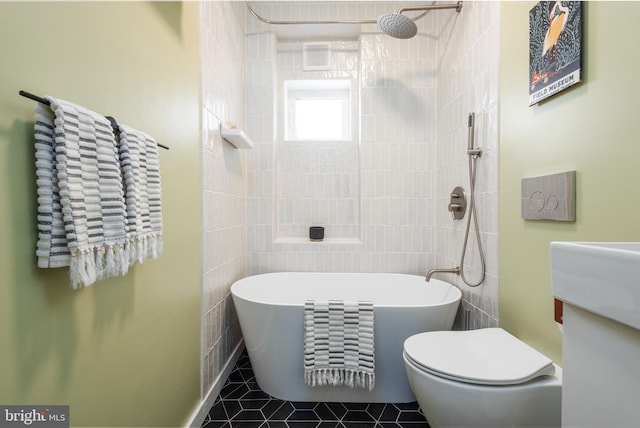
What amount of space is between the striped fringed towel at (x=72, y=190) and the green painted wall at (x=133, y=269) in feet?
0.14

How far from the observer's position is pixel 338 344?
160 cm

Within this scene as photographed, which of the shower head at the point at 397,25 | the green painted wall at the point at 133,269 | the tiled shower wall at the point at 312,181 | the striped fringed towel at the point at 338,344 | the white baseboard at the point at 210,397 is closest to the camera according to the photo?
the green painted wall at the point at 133,269

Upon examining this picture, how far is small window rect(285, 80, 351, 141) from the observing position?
2.81 meters

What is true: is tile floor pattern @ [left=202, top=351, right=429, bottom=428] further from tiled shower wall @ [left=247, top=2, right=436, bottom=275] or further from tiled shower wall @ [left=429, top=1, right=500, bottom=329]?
tiled shower wall @ [left=247, top=2, right=436, bottom=275]

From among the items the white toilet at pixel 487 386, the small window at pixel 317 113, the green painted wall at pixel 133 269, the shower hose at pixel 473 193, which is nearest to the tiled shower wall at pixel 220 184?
the green painted wall at pixel 133 269

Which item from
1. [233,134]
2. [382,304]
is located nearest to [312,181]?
[233,134]

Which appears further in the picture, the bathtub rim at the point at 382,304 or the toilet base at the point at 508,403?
the bathtub rim at the point at 382,304

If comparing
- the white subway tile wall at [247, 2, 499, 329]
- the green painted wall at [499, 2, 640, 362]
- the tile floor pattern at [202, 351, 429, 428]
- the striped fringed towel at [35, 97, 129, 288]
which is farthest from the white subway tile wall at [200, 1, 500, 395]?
the striped fringed towel at [35, 97, 129, 288]

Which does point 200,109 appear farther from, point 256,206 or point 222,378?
point 222,378

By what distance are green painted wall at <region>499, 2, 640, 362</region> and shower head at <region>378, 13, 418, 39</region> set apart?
1.83 ft

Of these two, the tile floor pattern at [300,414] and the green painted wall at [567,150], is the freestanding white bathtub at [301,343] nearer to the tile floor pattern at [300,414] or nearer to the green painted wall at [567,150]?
the tile floor pattern at [300,414]

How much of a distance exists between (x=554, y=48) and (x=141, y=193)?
1629 mm

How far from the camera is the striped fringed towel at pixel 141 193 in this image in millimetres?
895

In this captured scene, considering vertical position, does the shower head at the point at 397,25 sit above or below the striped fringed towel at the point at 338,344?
above
